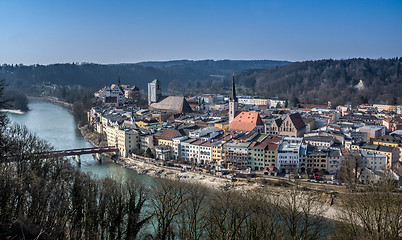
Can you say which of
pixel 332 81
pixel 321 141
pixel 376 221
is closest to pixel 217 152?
pixel 321 141

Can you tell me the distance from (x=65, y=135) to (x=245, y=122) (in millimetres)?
9711

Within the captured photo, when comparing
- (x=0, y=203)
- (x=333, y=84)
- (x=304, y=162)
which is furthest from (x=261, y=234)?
(x=333, y=84)

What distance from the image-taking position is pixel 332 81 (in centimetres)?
4481

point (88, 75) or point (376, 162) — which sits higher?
point (88, 75)

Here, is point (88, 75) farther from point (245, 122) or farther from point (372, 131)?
point (372, 131)

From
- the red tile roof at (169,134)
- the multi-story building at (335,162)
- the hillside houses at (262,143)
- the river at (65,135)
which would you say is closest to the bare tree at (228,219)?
the river at (65,135)

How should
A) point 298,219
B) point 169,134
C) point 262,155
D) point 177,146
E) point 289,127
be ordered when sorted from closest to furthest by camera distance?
point 298,219, point 262,155, point 177,146, point 169,134, point 289,127

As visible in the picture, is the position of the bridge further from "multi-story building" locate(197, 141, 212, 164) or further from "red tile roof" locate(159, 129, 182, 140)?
"multi-story building" locate(197, 141, 212, 164)

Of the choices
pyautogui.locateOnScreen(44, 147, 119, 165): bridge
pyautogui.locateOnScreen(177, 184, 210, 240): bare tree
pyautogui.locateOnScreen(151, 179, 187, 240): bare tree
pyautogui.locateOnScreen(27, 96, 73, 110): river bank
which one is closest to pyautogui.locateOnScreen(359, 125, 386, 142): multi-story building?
pyautogui.locateOnScreen(177, 184, 210, 240): bare tree

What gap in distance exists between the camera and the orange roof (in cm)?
1738

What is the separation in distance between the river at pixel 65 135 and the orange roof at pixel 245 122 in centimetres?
552

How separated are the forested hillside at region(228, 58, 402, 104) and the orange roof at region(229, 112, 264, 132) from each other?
56.4 feet

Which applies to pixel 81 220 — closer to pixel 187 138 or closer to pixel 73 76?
pixel 187 138

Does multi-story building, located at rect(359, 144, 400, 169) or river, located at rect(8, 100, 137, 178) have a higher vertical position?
multi-story building, located at rect(359, 144, 400, 169)
